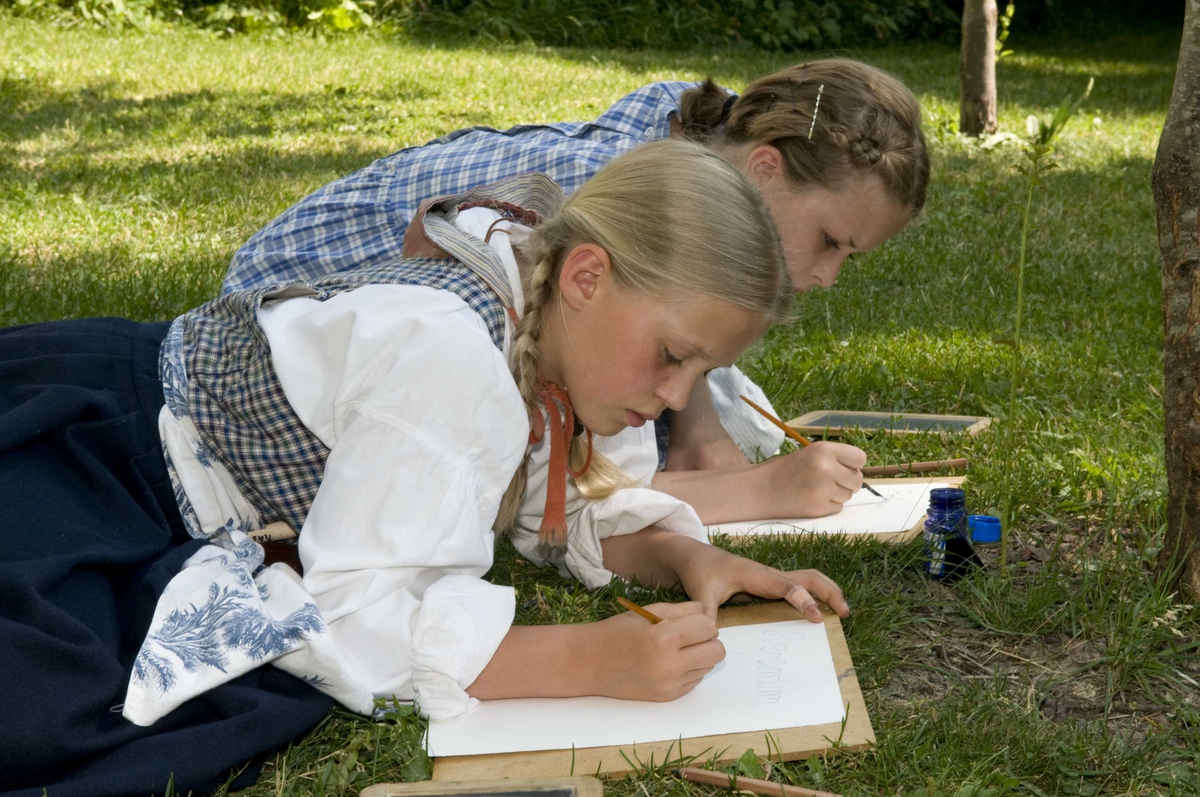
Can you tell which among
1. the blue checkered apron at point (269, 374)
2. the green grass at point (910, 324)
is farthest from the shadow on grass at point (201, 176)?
the blue checkered apron at point (269, 374)

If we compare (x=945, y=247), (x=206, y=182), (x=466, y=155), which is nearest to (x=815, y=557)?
(x=466, y=155)

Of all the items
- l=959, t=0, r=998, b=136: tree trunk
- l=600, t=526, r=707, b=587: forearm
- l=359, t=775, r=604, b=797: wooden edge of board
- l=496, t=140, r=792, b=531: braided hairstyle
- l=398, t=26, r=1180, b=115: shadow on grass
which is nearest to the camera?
l=359, t=775, r=604, b=797: wooden edge of board

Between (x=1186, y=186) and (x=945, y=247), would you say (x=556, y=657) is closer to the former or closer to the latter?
(x=1186, y=186)

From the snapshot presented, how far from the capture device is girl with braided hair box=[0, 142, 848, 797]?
175 centimetres

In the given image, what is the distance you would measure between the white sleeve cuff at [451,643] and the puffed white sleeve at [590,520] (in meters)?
0.48

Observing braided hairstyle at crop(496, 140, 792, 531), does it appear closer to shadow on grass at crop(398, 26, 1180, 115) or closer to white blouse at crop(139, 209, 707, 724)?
white blouse at crop(139, 209, 707, 724)

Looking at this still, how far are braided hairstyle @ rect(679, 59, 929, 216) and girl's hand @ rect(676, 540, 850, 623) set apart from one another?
109 centimetres

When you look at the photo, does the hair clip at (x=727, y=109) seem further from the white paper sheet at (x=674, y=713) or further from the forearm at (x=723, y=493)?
the white paper sheet at (x=674, y=713)

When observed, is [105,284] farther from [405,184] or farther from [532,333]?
[532,333]

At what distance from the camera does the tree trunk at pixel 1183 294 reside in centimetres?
210

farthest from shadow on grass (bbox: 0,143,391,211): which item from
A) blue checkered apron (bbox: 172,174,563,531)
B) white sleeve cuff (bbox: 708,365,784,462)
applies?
blue checkered apron (bbox: 172,174,563,531)

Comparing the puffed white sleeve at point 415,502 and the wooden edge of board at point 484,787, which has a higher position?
the puffed white sleeve at point 415,502

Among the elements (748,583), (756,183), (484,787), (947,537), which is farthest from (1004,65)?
(484,787)

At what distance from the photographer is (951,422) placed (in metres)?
3.23
